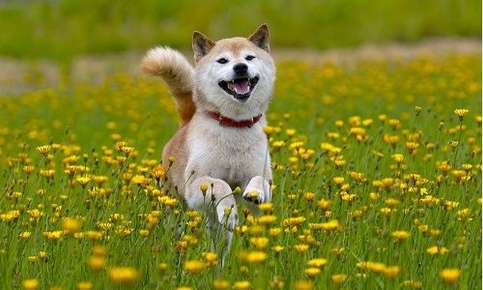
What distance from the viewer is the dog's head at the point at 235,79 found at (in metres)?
4.88

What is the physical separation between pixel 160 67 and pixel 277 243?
186 cm

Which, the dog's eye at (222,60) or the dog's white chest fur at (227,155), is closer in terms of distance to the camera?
the dog's white chest fur at (227,155)

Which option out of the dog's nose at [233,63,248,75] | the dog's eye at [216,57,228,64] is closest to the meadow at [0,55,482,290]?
the dog's nose at [233,63,248,75]

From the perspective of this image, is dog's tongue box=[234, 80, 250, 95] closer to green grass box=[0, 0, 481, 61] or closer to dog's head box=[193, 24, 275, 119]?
dog's head box=[193, 24, 275, 119]

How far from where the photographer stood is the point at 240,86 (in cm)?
493

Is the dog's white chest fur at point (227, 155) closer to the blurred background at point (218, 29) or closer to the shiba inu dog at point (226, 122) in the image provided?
the shiba inu dog at point (226, 122)

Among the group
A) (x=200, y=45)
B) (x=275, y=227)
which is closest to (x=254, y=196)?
(x=275, y=227)

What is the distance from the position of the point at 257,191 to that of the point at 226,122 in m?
0.75

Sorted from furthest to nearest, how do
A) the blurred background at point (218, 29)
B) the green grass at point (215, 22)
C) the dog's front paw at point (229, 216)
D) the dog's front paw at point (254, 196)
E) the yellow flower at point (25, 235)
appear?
the green grass at point (215, 22) < the blurred background at point (218, 29) < the dog's front paw at point (254, 196) < the dog's front paw at point (229, 216) < the yellow flower at point (25, 235)

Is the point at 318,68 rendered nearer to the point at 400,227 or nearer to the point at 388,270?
the point at 400,227

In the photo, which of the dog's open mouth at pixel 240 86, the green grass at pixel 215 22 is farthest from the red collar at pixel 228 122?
Result: the green grass at pixel 215 22

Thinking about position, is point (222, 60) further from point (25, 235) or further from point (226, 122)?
point (25, 235)

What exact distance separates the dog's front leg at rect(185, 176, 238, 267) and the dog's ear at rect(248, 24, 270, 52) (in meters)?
0.99

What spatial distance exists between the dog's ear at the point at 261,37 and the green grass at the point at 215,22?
9.04 metres
